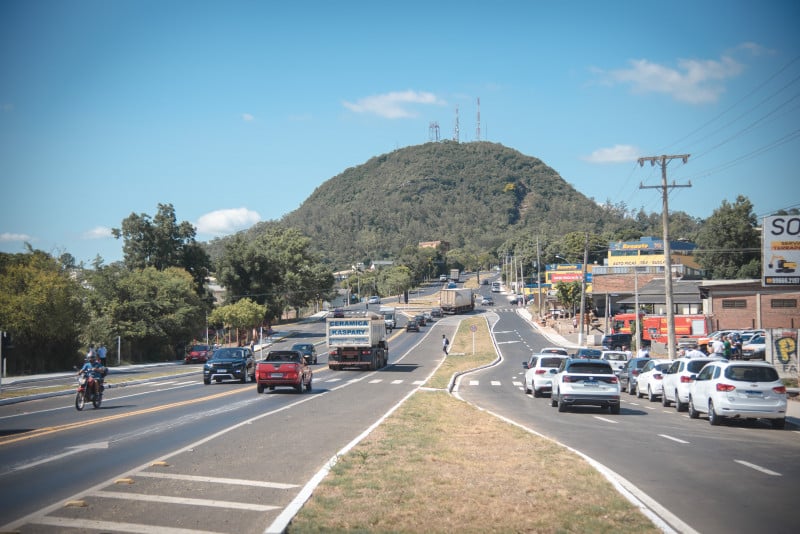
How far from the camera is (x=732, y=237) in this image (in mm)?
99250

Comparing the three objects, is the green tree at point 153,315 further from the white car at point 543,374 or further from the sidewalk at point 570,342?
the white car at point 543,374

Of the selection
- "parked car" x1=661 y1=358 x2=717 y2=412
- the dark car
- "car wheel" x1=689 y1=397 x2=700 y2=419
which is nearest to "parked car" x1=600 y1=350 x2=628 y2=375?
"parked car" x1=661 y1=358 x2=717 y2=412

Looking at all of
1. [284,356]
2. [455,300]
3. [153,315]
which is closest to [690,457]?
[284,356]

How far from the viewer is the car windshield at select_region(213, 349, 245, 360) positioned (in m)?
36.1

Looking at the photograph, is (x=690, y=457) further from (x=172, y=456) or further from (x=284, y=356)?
(x=284, y=356)

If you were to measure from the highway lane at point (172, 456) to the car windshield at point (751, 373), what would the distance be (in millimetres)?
9475

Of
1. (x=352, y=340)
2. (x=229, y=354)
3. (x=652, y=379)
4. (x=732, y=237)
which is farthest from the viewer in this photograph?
(x=732, y=237)

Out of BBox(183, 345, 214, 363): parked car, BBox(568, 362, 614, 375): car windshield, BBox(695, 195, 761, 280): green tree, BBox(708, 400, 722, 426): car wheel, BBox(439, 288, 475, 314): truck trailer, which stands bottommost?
BBox(183, 345, 214, 363): parked car

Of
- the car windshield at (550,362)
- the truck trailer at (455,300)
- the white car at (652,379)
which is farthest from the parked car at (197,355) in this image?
the truck trailer at (455,300)

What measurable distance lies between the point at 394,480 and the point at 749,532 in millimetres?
4627

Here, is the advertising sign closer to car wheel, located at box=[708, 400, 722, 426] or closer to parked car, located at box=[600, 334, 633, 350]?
parked car, located at box=[600, 334, 633, 350]

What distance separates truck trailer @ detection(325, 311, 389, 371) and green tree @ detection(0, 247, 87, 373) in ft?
60.9

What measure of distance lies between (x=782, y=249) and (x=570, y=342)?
117 feet

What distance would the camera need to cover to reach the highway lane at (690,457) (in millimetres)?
9242
